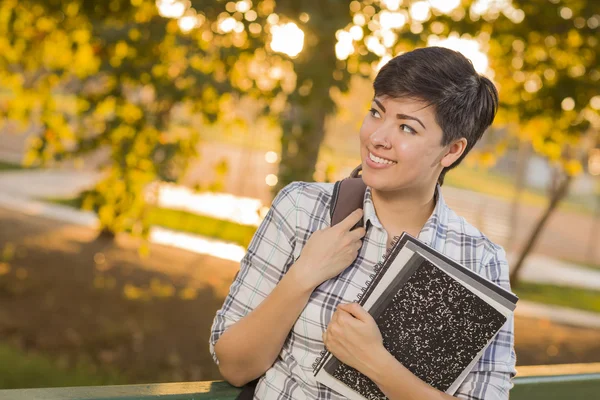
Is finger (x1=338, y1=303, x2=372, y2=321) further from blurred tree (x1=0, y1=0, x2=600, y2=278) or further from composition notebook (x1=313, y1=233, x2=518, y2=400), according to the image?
blurred tree (x1=0, y1=0, x2=600, y2=278)

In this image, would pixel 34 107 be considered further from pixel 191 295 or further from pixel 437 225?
pixel 437 225

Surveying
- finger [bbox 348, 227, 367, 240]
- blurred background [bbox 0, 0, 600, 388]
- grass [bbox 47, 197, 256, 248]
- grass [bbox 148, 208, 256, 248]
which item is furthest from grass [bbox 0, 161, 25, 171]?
finger [bbox 348, 227, 367, 240]

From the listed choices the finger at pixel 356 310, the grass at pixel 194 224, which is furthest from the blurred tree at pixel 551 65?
the grass at pixel 194 224

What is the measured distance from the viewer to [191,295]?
793 cm

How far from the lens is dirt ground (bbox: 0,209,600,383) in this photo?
20.2 feet

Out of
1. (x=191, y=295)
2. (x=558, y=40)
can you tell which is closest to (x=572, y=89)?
(x=558, y=40)

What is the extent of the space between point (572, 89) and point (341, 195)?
204 inches

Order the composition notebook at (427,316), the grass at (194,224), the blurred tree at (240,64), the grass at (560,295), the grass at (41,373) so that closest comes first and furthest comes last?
the composition notebook at (427,316)
the blurred tree at (240,64)
the grass at (41,373)
the grass at (560,295)
the grass at (194,224)

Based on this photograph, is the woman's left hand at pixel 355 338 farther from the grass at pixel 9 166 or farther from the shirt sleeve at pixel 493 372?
the grass at pixel 9 166

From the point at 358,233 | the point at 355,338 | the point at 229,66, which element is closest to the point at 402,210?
the point at 358,233

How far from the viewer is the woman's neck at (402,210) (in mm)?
1839

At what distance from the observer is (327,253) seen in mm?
1671

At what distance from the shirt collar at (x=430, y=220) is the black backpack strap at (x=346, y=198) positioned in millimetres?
18

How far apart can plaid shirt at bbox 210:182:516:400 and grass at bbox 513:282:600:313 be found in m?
10.7
